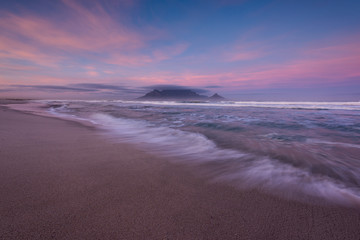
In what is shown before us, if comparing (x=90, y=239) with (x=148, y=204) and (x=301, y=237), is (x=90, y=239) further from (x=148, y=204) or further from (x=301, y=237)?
(x=301, y=237)

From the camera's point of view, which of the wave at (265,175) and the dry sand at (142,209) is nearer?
the dry sand at (142,209)

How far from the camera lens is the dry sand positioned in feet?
4.45

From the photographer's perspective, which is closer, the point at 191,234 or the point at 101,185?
the point at 191,234

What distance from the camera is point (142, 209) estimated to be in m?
1.63

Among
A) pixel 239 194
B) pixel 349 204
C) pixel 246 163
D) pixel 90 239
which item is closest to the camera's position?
pixel 90 239

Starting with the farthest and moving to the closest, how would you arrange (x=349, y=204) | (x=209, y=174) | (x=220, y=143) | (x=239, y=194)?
(x=220, y=143)
(x=209, y=174)
(x=239, y=194)
(x=349, y=204)

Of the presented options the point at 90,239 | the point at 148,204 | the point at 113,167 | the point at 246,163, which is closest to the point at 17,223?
the point at 90,239

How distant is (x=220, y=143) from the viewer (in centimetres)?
466

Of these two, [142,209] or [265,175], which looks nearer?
[142,209]

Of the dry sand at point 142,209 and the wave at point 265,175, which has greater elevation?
the dry sand at point 142,209

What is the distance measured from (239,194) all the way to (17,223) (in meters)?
2.09

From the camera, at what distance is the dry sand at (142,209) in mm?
1356

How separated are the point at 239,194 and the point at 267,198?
302mm

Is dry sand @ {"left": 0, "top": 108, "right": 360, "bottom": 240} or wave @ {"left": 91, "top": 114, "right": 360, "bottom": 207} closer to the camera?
dry sand @ {"left": 0, "top": 108, "right": 360, "bottom": 240}
